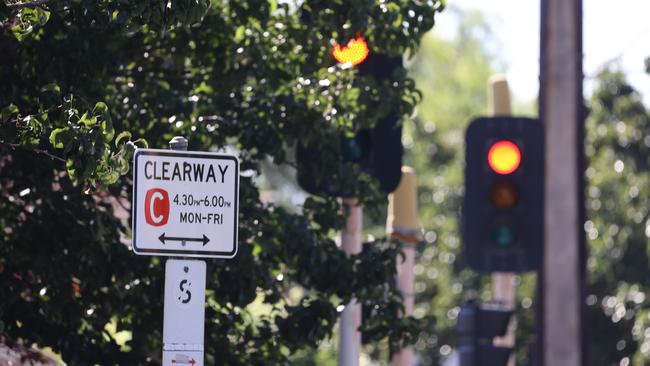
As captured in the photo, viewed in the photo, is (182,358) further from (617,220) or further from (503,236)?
(617,220)

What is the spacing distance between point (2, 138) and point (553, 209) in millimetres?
5122

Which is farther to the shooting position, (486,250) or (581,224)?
(581,224)

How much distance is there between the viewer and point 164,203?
26.3 ft

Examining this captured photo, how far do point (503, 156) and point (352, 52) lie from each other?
1.40 meters

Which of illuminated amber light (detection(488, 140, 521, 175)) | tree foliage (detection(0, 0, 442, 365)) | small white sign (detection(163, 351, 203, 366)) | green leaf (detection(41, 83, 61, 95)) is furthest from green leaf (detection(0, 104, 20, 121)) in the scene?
illuminated amber light (detection(488, 140, 521, 175))

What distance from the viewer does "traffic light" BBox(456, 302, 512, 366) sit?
1398cm

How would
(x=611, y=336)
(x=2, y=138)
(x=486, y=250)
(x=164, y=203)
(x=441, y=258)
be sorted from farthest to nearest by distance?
(x=441, y=258), (x=611, y=336), (x=486, y=250), (x=2, y=138), (x=164, y=203)

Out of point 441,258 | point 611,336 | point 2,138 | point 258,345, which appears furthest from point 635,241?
point 2,138

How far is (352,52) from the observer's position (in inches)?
476

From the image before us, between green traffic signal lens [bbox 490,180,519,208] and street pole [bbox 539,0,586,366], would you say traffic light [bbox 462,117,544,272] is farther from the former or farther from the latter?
street pole [bbox 539,0,586,366]

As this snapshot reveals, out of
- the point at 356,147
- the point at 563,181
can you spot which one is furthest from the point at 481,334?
the point at 356,147

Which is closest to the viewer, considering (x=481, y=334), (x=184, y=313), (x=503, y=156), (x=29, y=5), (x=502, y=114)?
(x=184, y=313)

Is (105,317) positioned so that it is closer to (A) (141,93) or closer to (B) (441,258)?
(A) (141,93)

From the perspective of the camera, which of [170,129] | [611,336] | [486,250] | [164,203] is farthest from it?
[611,336]
